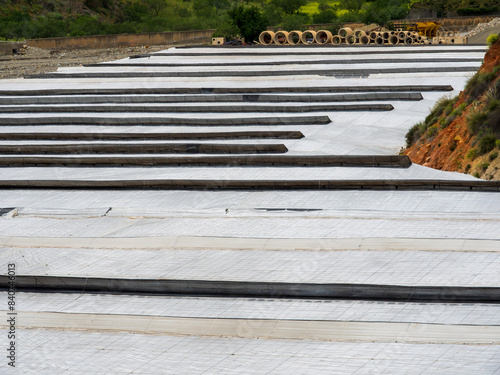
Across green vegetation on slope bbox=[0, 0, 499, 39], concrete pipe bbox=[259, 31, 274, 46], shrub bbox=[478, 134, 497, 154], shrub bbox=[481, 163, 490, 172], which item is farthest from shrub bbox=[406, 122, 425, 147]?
green vegetation on slope bbox=[0, 0, 499, 39]

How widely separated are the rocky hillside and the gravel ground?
26147 mm

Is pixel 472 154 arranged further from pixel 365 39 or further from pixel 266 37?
pixel 266 37

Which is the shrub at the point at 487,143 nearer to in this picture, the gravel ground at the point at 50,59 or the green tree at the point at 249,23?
the gravel ground at the point at 50,59

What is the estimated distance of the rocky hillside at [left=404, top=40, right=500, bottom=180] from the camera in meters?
12.5

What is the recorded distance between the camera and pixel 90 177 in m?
12.8

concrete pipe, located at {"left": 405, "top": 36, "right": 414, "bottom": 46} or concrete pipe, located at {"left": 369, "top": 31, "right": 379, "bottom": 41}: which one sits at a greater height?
concrete pipe, located at {"left": 369, "top": 31, "right": 379, "bottom": 41}

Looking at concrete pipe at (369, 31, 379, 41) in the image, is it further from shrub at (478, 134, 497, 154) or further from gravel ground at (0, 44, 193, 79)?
shrub at (478, 134, 497, 154)

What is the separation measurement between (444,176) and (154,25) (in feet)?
Result: 211

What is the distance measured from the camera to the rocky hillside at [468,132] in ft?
41.0

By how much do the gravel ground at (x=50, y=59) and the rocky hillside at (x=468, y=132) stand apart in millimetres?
26147

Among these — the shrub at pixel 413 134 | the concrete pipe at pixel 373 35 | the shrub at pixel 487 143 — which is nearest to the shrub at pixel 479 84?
the shrub at pixel 413 134

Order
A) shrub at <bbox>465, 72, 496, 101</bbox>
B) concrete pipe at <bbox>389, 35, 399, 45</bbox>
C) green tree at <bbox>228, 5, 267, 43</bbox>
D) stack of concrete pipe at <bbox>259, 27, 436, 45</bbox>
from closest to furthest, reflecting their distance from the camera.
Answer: shrub at <bbox>465, 72, 496, 101</bbox> → stack of concrete pipe at <bbox>259, 27, 436, 45</bbox> → concrete pipe at <bbox>389, 35, 399, 45</bbox> → green tree at <bbox>228, 5, 267, 43</bbox>

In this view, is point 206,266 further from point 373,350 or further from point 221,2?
point 221,2

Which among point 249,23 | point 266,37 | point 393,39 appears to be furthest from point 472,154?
point 249,23
